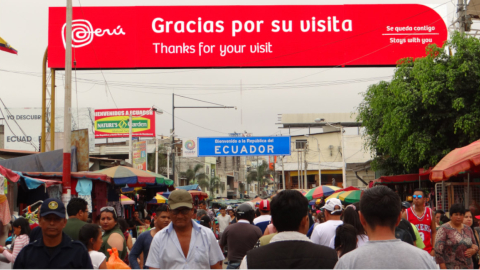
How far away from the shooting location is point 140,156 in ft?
126

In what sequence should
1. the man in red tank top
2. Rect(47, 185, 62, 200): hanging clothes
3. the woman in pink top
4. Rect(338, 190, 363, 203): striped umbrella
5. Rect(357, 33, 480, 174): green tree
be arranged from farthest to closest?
Rect(338, 190, 363, 203): striped umbrella
Rect(357, 33, 480, 174): green tree
Rect(47, 185, 62, 200): hanging clothes
the man in red tank top
the woman in pink top

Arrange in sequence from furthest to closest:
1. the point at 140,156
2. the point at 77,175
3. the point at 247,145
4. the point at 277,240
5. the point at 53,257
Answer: the point at 140,156
the point at 247,145
the point at 77,175
the point at 53,257
the point at 277,240

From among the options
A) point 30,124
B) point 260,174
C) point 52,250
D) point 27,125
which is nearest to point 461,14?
point 52,250

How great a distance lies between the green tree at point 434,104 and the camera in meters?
17.1

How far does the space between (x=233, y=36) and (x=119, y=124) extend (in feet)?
139

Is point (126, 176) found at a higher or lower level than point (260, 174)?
higher

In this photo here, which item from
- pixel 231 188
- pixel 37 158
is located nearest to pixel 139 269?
pixel 37 158

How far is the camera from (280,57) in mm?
21562

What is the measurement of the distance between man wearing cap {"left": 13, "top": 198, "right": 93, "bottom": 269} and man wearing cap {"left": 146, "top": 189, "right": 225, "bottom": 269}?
65 cm

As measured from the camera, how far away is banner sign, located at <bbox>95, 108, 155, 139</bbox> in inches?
2414

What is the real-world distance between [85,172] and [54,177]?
77 cm

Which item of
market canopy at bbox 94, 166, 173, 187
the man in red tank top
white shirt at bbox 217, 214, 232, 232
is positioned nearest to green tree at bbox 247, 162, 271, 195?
white shirt at bbox 217, 214, 232, 232

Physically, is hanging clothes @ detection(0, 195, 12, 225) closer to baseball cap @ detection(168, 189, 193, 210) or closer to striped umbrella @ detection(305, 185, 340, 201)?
baseball cap @ detection(168, 189, 193, 210)

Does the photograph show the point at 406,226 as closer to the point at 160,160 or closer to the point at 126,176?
the point at 126,176
